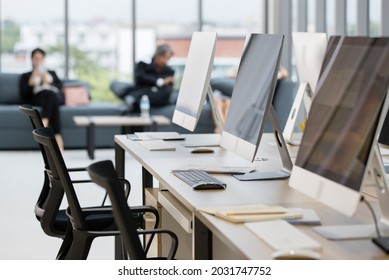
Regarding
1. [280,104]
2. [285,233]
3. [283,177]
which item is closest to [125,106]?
[280,104]

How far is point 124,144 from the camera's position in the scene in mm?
5008

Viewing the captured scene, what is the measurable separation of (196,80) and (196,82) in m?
0.01

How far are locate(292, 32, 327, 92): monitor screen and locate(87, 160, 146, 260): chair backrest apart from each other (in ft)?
7.41

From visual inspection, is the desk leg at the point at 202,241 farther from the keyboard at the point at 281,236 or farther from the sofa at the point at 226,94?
the sofa at the point at 226,94

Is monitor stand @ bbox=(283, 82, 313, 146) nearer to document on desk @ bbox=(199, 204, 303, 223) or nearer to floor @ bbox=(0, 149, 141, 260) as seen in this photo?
floor @ bbox=(0, 149, 141, 260)

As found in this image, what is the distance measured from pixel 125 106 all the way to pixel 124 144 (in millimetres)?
6473

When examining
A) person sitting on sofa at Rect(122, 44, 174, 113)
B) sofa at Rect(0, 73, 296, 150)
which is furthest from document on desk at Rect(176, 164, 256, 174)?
person sitting on sofa at Rect(122, 44, 174, 113)

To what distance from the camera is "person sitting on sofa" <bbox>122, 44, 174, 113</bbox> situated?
37.3 feet

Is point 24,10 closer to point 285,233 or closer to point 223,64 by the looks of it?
point 223,64

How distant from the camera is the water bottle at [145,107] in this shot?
10.8 metres

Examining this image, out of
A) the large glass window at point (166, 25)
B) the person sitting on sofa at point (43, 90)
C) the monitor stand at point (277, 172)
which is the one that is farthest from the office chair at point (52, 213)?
the large glass window at point (166, 25)

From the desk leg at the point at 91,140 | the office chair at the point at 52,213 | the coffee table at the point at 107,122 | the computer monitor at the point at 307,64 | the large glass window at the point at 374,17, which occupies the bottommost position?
the desk leg at the point at 91,140
